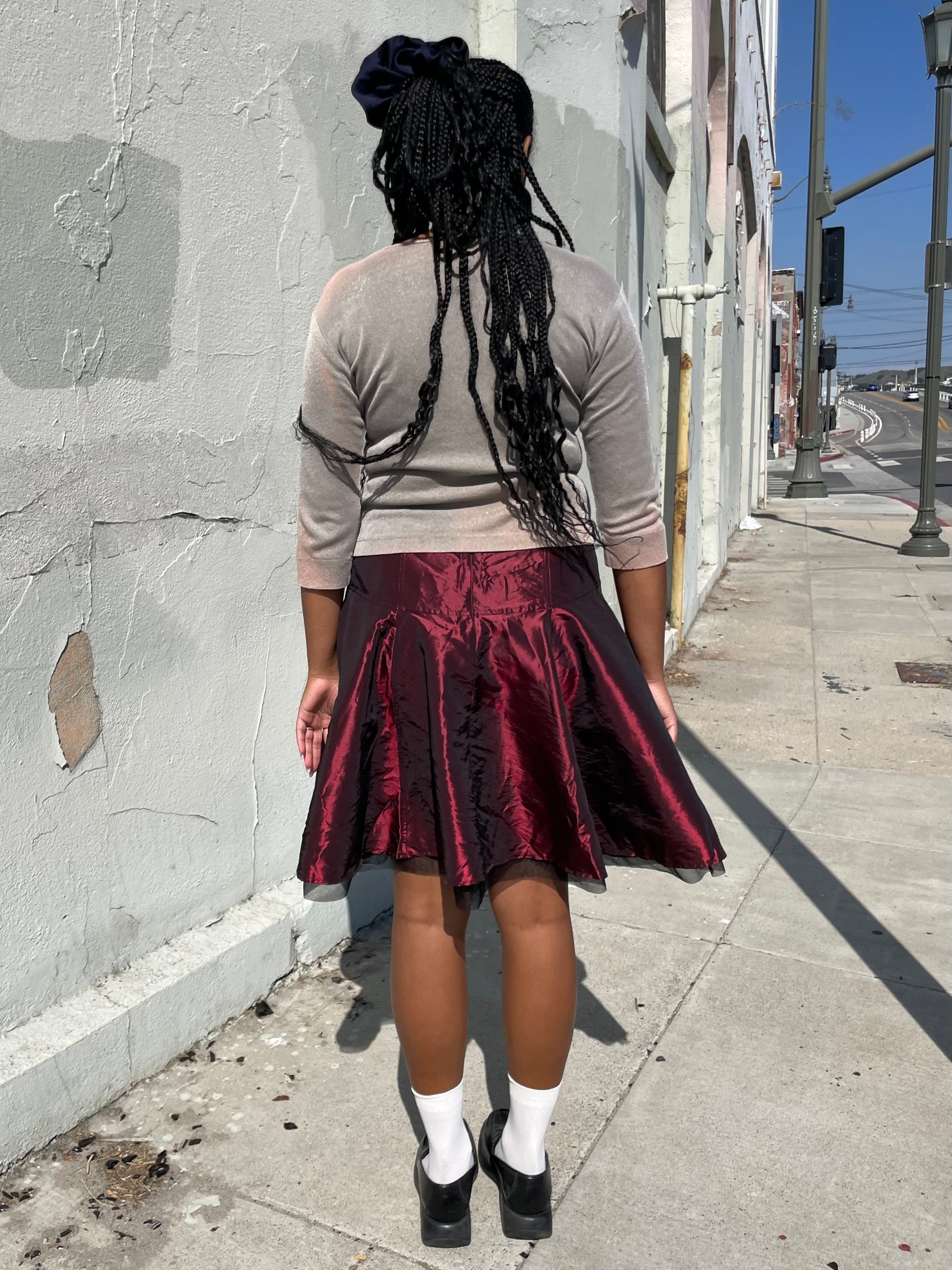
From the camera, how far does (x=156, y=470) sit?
2.25 meters

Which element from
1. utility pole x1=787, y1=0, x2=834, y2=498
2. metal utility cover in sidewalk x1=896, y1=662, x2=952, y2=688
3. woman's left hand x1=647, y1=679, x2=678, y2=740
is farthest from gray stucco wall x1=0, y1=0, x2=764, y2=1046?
utility pole x1=787, y1=0, x2=834, y2=498

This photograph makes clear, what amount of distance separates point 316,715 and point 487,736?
1.21 feet

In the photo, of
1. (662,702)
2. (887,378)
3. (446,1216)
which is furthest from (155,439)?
(887,378)

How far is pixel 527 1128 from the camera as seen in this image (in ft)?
5.90

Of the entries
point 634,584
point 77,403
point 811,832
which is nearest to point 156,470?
point 77,403

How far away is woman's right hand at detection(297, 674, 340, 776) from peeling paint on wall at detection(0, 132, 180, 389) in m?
0.79

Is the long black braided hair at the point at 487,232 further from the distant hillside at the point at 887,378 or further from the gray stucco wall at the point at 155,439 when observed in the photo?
the distant hillside at the point at 887,378

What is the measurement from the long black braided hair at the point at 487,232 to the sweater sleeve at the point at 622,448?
8 centimetres

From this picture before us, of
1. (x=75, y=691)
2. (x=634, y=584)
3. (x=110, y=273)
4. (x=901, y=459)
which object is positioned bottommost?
(x=901, y=459)

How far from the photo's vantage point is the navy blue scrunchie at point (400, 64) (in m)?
1.57

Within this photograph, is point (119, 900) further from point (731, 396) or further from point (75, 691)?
point (731, 396)

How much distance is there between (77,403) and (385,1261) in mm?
1661

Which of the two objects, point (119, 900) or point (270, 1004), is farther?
point (270, 1004)

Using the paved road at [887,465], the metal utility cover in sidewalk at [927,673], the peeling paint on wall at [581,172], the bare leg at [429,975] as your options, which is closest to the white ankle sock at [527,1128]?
the bare leg at [429,975]
